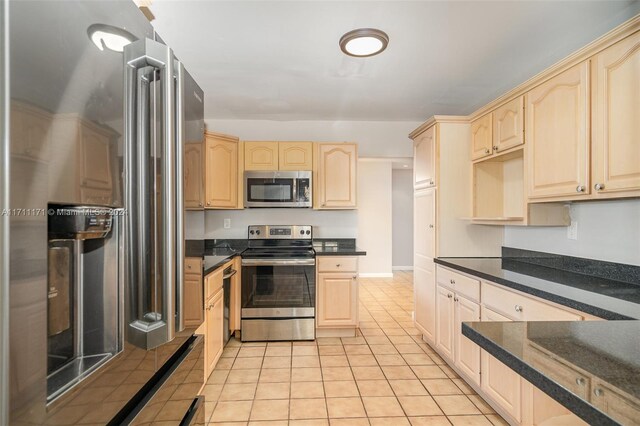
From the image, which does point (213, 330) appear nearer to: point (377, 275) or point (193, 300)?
point (193, 300)

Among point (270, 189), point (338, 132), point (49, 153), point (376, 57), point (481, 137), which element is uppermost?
point (376, 57)

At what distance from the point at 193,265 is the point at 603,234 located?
7.72ft

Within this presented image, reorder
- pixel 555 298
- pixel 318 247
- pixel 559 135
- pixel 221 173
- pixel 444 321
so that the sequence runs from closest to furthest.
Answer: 1. pixel 555 298
2. pixel 559 135
3. pixel 444 321
4. pixel 221 173
5. pixel 318 247

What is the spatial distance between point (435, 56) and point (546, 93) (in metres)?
0.84

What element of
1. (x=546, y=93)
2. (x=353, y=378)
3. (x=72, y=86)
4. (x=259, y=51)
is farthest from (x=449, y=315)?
(x=72, y=86)

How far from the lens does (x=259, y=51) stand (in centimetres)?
238

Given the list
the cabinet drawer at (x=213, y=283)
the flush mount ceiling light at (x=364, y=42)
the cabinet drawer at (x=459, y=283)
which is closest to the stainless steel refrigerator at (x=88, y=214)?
the cabinet drawer at (x=213, y=283)

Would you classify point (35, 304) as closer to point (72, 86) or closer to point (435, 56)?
point (72, 86)

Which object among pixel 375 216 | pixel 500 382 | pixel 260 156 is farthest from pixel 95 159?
pixel 375 216

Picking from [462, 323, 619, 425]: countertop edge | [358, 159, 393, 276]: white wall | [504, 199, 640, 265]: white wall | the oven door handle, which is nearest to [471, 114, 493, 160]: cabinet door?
[504, 199, 640, 265]: white wall

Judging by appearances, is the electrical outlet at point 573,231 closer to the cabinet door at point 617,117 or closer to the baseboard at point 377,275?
the cabinet door at point 617,117

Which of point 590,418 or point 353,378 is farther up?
point 590,418

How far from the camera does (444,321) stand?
2.61 meters

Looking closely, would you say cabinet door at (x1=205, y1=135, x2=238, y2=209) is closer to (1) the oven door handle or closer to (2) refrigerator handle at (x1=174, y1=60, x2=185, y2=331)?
(1) the oven door handle
